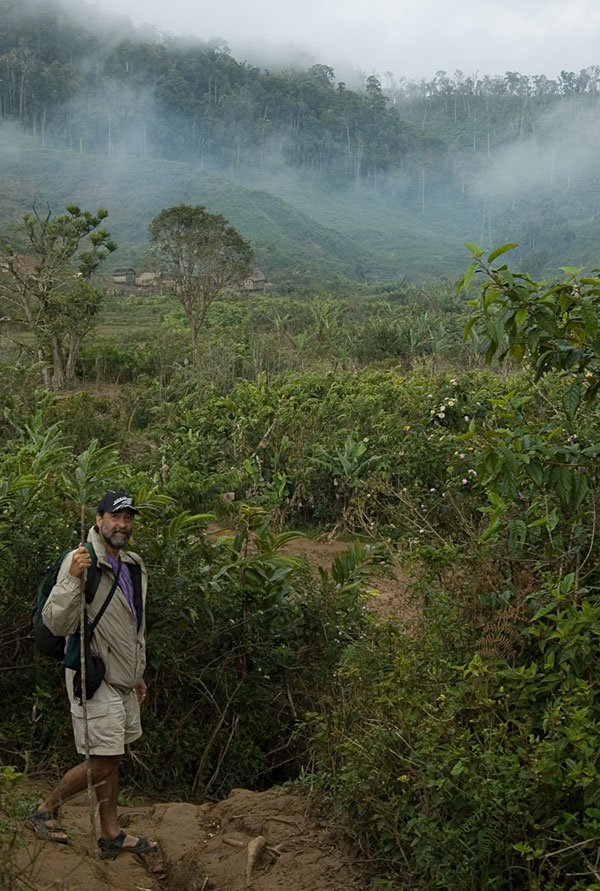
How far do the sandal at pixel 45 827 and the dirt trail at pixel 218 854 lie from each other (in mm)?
26

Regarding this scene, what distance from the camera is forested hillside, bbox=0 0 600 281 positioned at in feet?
244

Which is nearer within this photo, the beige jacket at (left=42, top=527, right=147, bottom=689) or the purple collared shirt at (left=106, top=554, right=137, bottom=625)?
the beige jacket at (left=42, top=527, right=147, bottom=689)

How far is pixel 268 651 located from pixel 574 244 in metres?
65.2

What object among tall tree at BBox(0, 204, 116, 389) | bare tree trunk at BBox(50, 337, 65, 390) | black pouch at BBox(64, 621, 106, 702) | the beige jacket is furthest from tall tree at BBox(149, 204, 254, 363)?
black pouch at BBox(64, 621, 106, 702)

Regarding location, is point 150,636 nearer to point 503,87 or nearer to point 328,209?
point 328,209

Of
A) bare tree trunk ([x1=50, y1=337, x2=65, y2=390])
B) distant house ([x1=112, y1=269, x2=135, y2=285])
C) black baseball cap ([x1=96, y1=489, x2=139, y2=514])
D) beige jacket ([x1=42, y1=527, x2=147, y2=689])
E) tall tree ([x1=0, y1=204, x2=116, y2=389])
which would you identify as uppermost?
black baseball cap ([x1=96, y1=489, x2=139, y2=514])

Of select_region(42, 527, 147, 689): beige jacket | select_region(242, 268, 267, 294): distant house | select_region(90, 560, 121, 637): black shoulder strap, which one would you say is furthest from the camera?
select_region(242, 268, 267, 294): distant house

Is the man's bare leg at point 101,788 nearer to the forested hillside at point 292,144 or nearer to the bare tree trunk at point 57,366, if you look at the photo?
the bare tree trunk at point 57,366

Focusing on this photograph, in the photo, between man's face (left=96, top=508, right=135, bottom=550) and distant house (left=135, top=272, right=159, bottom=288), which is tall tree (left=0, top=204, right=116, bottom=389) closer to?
man's face (left=96, top=508, right=135, bottom=550)

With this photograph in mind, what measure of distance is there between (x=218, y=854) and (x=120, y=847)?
1.20ft

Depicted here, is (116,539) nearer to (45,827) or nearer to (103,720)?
(103,720)

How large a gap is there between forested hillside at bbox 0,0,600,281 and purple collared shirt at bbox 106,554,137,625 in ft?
213

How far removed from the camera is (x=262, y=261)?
5569cm

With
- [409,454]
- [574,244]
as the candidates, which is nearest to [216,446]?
[409,454]
